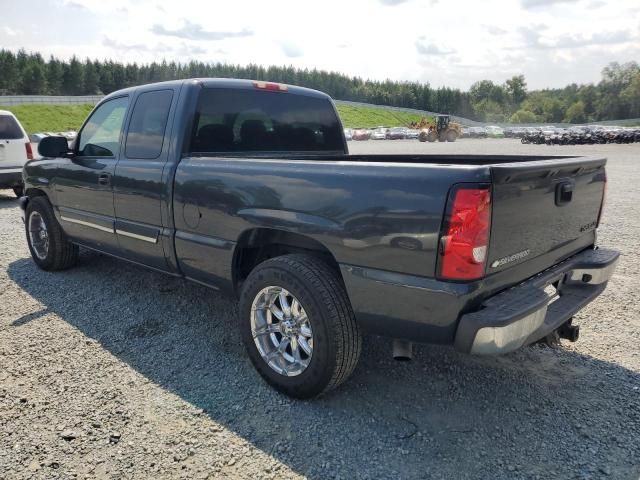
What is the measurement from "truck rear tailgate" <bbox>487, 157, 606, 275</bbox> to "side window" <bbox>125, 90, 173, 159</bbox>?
254 cm

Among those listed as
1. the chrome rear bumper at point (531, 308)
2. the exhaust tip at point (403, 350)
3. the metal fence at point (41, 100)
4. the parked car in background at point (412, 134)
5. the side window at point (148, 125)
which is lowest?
the parked car in background at point (412, 134)

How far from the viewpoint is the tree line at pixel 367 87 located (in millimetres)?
80906

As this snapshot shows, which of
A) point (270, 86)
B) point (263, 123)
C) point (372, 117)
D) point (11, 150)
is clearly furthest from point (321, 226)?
point (372, 117)

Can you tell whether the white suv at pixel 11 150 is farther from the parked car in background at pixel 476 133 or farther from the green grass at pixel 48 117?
the parked car in background at pixel 476 133

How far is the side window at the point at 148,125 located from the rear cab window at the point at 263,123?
32cm

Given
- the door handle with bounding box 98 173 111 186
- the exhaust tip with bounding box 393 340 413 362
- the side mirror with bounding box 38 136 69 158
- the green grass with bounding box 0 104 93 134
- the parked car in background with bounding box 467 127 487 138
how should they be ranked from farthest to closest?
the parked car in background with bounding box 467 127 487 138 < the green grass with bounding box 0 104 93 134 < the side mirror with bounding box 38 136 69 158 < the door handle with bounding box 98 173 111 186 < the exhaust tip with bounding box 393 340 413 362

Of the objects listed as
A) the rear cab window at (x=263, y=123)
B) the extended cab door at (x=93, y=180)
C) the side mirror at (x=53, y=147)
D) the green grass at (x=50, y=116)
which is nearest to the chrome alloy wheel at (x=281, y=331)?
the rear cab window at (x=263, y=123)

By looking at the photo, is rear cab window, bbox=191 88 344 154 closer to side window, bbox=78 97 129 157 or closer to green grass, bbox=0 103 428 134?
side window, bbox=78 97 129 157

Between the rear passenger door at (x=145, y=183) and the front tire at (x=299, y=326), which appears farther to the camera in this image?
the rear passenger door at (x=145, y=183)

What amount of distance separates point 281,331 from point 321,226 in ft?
2.53

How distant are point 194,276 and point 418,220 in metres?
1.95

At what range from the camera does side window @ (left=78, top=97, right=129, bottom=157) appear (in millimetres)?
4254

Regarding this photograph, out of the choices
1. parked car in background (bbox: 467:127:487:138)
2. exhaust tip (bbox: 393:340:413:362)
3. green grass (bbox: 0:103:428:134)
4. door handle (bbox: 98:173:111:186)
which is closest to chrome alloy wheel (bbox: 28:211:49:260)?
door handle (bbox: 98:173:111:186)

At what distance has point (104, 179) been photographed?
4195mm
